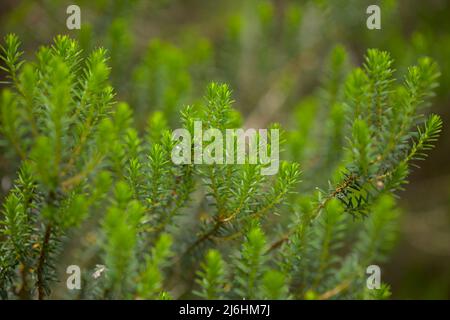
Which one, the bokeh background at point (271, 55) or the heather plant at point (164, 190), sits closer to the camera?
the heather plant at point (164, 190)

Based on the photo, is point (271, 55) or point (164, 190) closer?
point (164, 190)

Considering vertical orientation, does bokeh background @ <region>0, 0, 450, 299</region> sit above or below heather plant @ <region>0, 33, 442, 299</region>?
above

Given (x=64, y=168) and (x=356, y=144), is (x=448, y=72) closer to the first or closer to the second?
(x=356, y=144)

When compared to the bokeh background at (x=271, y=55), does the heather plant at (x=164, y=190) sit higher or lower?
lower

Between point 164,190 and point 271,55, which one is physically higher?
point 271,55

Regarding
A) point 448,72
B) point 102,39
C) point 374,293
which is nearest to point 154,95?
point 102,39
